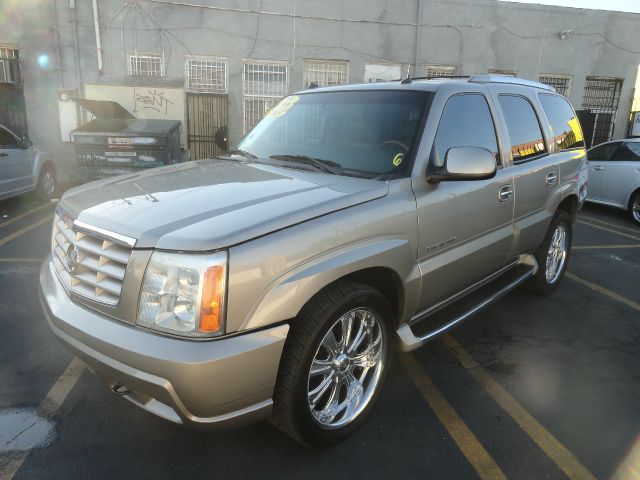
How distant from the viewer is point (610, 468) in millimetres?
2496

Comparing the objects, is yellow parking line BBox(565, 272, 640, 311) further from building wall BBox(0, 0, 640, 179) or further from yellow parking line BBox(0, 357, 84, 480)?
building wall BBox(0, 0, 640, 179)

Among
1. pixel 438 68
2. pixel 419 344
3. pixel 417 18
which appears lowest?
pixel 419 344

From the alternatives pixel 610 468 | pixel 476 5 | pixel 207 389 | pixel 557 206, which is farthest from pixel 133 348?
pixel 476 5

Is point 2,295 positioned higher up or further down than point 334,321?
further down

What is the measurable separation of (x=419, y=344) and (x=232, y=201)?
1.42 metres

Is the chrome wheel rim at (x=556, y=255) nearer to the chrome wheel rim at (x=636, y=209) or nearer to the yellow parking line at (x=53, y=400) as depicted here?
the yellow parking line at (x=53, y=400)

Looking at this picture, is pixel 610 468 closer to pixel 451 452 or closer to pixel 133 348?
pixel 451 452

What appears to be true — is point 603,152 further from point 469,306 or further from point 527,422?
point 527,422

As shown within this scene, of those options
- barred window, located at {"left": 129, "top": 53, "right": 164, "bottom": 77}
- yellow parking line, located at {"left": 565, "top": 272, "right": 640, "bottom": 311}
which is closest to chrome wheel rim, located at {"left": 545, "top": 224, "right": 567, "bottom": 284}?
yellow parking line, located at {"left": 565, "top": 272, "right": 640, "bottom": 311}

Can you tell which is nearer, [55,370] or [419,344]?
[419,344]

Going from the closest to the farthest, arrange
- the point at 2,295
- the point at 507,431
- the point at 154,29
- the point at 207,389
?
the point at 207,389
the point at 507,431
the point at 2,295
the point at 154,29

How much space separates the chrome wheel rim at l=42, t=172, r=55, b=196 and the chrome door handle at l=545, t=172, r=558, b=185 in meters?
8.74

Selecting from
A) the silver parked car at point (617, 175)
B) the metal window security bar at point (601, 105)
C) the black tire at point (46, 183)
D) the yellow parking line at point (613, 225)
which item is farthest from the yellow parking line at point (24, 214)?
the metal window security bar at point (601, 105)

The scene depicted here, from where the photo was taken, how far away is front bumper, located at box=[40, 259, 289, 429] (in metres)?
1.92
